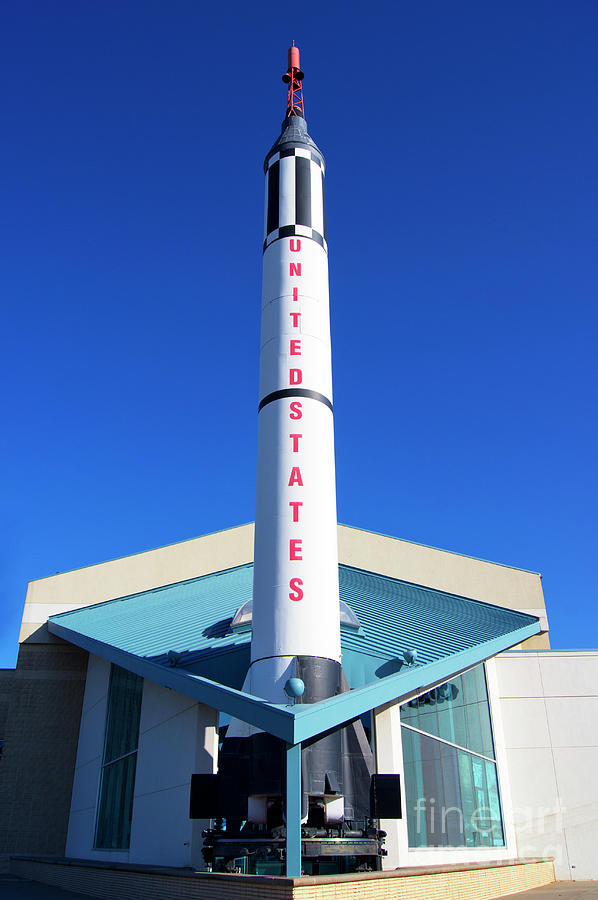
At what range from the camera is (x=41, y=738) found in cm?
2577

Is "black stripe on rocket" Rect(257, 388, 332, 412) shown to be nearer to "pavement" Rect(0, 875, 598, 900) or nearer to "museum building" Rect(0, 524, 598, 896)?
"museum building" Rect(0, 524, 598, 896)

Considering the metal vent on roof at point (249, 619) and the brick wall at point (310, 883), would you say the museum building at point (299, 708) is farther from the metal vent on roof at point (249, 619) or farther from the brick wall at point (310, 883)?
the brick wall at point (310, 883)

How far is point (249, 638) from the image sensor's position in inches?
711

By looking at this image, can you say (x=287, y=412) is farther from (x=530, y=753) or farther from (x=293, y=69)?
(x=530, y=753)

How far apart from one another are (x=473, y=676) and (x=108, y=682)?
A: 10.8m

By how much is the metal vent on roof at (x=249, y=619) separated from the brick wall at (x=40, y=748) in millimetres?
10545

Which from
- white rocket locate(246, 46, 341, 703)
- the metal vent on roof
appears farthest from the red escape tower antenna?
the metal vent on roof

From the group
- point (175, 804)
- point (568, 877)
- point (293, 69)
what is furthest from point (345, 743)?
point (293, 69)

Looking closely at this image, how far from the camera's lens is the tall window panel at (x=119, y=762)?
755 inches

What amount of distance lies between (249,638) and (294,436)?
5.34 m

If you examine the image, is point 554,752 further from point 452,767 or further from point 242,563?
point 242,563

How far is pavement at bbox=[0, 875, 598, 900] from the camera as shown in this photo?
1532cm

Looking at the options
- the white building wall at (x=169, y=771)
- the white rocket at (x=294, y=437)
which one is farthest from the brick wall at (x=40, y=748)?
the white rocket at (x=294, y=437)

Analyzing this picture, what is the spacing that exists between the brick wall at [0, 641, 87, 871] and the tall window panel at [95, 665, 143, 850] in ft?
15.2
